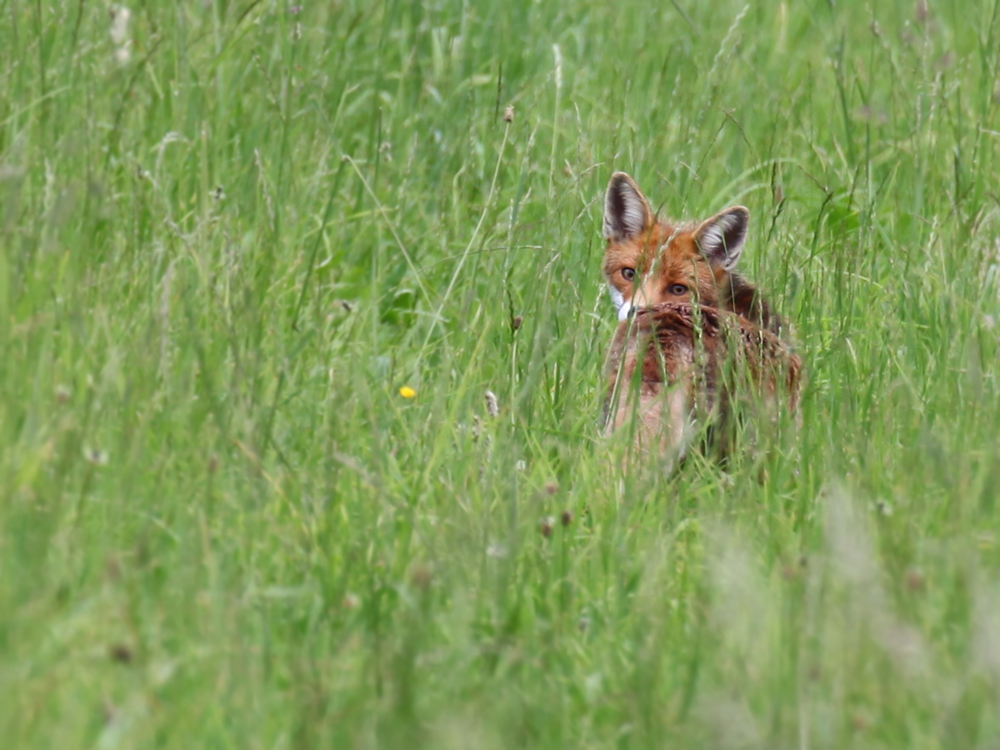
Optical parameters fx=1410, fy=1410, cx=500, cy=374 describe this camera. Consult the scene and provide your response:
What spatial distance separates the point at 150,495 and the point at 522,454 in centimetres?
128

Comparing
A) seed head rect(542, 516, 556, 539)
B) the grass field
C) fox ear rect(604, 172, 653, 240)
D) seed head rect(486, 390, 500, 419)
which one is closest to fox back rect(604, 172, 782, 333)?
fox ear rect(604, 172, 653, 240)

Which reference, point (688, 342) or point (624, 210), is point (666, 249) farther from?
point (688, 342)

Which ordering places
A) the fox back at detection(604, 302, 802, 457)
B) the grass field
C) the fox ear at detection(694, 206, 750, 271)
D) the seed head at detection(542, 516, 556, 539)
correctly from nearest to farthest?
the grass field
the seed head at detection(542, 516, 556, 539)
the fox back at detection(604, 302, 802, 457)
the fox ear at detection(694, 206, 750, 271)

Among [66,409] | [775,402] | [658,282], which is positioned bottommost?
[658,282]

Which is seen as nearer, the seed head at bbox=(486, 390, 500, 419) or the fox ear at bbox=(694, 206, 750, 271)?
the seed head at bbox=(486, 390, 500, 419)

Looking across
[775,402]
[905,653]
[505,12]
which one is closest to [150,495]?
[905,653]

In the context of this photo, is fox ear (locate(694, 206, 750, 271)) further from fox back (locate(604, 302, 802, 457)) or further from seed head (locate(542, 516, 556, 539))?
seed head (locate(542, 516, 556, 539))

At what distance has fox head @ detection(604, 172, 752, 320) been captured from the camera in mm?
5094

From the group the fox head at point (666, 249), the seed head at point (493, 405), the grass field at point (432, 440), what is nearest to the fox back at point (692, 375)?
the grass field at point (432, 440)

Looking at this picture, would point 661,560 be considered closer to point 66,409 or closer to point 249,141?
point 66,409

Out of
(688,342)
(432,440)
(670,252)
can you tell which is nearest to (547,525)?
(432,440)

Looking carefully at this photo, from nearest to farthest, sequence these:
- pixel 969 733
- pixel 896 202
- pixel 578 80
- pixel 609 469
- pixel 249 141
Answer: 1. pixel 969 733
2. pixel 609 469
3. pixel 249 141
4. pixel 896 202
5. pixel 578 80

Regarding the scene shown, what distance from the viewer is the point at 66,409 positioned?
2930mm

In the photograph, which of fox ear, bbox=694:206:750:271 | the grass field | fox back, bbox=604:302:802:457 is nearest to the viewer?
the grass field
